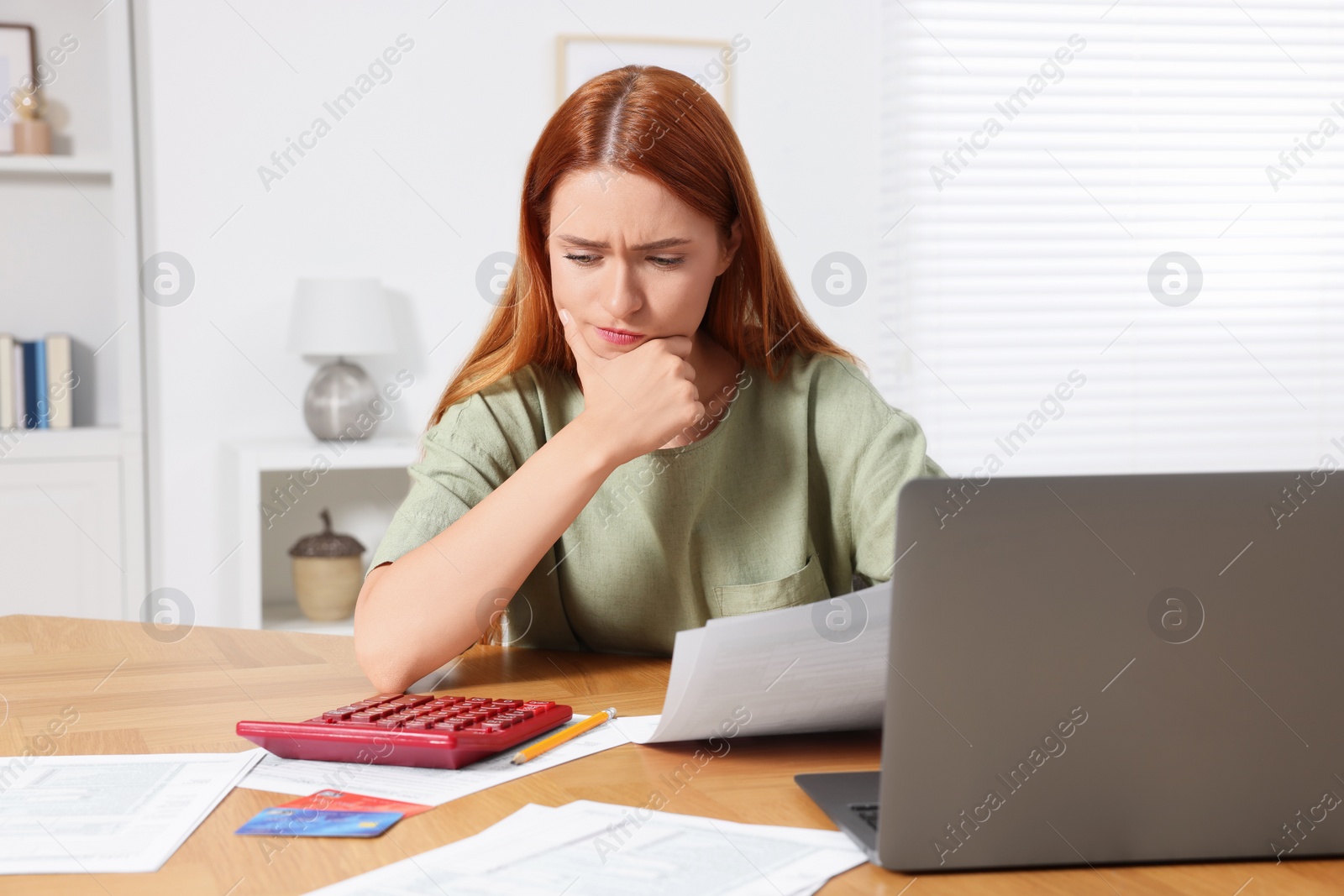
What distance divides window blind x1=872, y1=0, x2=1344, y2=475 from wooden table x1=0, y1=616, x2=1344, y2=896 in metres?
2.36

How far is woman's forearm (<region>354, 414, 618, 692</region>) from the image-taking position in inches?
42.8

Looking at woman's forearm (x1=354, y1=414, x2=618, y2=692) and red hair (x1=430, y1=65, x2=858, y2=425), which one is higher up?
red hair (x1=430, y1=65, x2=858, y2=425)

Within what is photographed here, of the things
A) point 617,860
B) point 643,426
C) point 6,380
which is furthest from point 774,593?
point 6,380

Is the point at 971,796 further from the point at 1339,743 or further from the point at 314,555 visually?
the point at 314,555

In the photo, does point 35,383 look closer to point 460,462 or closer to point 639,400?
point 460,462

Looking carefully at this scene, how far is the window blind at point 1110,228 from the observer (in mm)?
3338

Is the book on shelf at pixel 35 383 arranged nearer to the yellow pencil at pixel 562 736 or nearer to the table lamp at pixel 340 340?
the table lamp at pixel 340 340

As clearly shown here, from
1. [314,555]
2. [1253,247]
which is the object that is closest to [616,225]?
[314,555]

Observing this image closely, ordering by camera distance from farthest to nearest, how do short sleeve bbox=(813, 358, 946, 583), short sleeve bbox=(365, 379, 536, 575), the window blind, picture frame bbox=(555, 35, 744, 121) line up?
the window blind → picture frame bbox=(555, 35, 744, 121) → short sleeve bbox=(813, 358, 946, 583) → short sleeve bbox=(365, 379, 536, 575)

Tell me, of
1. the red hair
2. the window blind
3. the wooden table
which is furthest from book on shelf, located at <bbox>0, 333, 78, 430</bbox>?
the window blind

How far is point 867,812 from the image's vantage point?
28.5 inches

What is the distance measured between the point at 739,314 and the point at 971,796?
0.93 m

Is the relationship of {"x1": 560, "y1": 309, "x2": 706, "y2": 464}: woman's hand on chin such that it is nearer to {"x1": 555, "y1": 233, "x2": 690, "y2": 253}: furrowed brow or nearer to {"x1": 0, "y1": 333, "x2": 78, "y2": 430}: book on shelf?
{"x1": 555, "y1": 233, "x2": 690, "y2": 253}: furrowed brow

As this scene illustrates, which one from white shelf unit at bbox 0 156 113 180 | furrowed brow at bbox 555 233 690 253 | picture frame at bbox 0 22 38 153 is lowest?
furrowed brow at bbox 555 233 690 253
